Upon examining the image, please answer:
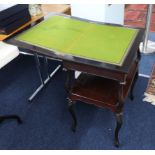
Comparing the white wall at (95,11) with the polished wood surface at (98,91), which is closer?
the polished wood surface at (98,91)

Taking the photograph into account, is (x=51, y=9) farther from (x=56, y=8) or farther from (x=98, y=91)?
(x=98, y=91)

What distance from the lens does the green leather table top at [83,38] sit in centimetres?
130

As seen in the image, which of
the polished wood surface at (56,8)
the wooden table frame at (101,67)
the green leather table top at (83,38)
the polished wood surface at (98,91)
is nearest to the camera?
the wooden table frame at (101,67)

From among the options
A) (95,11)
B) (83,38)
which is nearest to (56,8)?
(95,11)

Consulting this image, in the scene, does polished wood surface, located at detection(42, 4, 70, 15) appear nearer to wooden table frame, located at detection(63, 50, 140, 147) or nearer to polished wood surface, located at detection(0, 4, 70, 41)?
polished wood surface, located at detection(0, 4, 70, 41)

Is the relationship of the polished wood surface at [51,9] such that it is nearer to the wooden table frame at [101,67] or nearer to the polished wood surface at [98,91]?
the wooden table frame at [101,67]

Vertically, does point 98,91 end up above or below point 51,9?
below

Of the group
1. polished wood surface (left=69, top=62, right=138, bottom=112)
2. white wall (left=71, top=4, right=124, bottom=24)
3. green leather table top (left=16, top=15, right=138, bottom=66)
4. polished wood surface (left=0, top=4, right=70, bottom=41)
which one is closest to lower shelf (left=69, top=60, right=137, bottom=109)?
polished wood surface (left=69, top=62, right=138, bottom=112)

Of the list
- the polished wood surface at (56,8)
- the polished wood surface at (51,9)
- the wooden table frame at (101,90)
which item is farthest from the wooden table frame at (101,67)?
the polished wood surface at (56,8)

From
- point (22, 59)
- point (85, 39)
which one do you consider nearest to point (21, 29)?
point (85, 39)

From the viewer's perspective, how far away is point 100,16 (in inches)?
73.5

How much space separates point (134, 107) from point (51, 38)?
3.25ft

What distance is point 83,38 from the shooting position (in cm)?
148

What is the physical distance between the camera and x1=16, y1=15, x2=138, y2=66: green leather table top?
1305 millimetres
